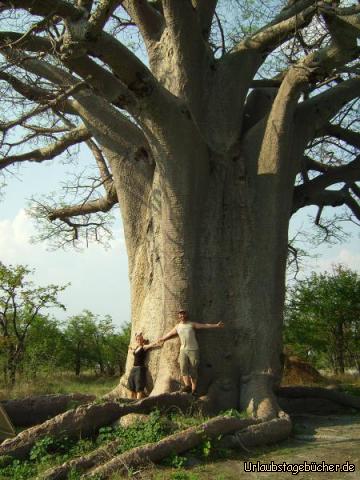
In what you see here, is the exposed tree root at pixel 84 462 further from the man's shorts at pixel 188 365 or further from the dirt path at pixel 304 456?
the man's shorts at pixel 188 365

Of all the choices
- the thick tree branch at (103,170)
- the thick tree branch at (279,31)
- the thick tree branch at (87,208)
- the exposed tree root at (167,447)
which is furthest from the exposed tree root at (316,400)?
the thick tree branch at (279,31)

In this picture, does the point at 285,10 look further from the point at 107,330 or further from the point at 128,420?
the point at 107,330

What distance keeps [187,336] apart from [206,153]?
2426 mm

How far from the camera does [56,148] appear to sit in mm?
8828

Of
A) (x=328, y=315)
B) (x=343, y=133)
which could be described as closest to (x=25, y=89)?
(x=343, y=133)

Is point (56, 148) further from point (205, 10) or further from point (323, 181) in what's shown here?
point (323, 181)

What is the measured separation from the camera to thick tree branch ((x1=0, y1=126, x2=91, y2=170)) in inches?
343

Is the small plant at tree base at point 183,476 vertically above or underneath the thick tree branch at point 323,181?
underneath

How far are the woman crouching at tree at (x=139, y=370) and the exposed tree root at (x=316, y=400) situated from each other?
2.08m

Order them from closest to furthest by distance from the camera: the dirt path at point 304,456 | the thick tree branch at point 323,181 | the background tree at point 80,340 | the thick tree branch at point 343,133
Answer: the dirt path at point 304,456, the thick tree branch at point 323,181, the thick tree branch at point 343,133, the background tree at point 80,340

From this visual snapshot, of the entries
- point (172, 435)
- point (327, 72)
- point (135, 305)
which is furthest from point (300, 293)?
point (172, 435)

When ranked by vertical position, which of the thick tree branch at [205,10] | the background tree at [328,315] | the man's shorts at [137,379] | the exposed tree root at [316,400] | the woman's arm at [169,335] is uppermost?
the thick tree branch at [205,10]

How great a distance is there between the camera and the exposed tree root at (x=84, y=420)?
4.96 metres

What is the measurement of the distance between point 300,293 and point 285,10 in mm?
11520
